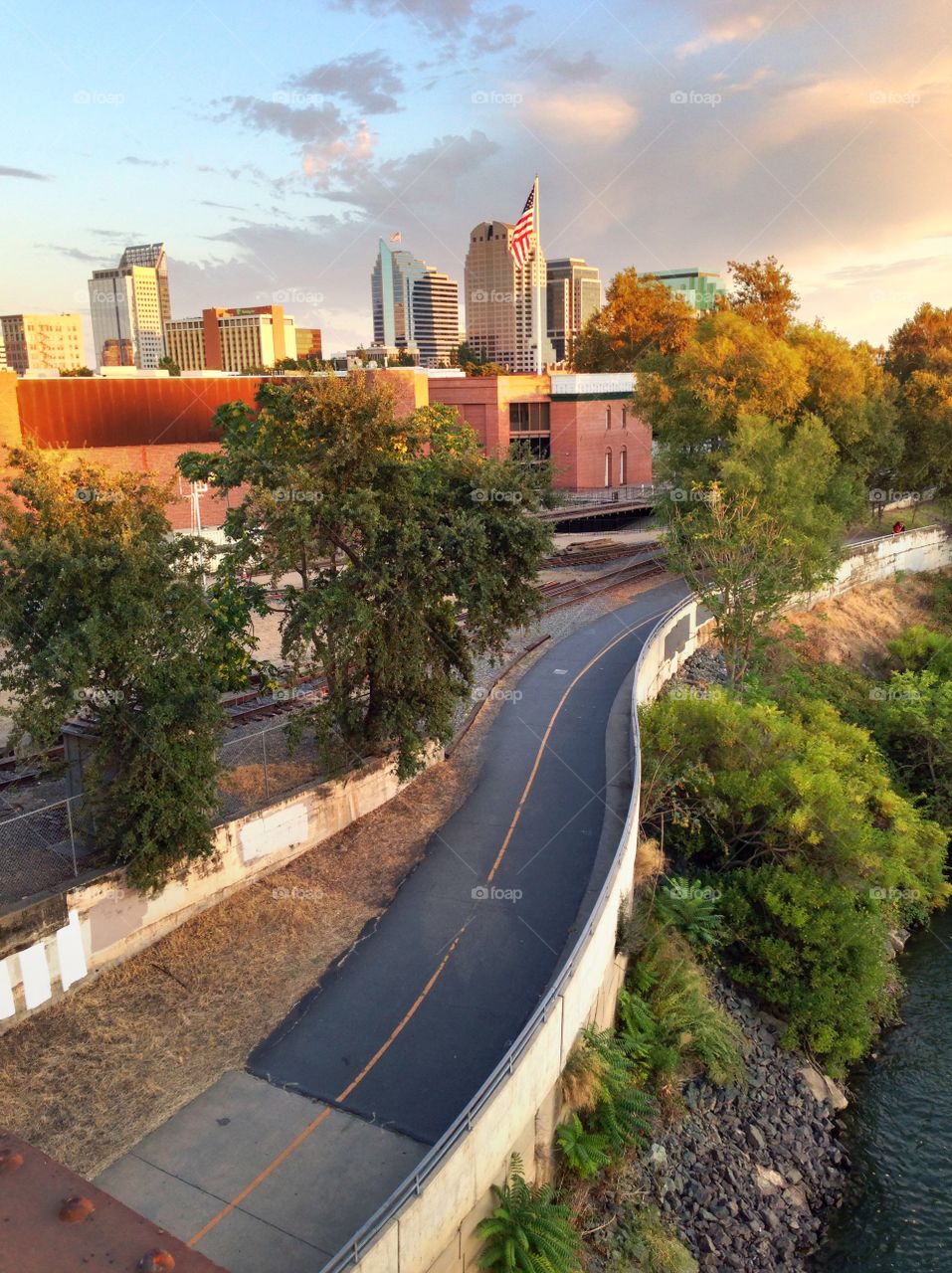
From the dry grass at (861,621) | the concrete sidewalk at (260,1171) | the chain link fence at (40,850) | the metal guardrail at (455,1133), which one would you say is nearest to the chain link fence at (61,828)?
the chain link fence at (40,850)

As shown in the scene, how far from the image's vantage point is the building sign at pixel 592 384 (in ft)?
216

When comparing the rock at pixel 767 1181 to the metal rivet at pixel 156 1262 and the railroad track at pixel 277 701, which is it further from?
the metal rivet at pixel 156 1262

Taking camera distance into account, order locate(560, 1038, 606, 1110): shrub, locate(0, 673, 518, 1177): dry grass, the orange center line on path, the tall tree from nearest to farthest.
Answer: the orange center line on path → locate(0, 673, 518, 1177): dry grass → locate(560, 1038, 606, 1110): shrub → the tall tree

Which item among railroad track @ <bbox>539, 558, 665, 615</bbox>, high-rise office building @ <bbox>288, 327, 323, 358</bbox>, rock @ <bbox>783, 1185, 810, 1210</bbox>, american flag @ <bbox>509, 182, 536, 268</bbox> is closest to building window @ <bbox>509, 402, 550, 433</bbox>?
american flag @ <bbox>509, 182, 536, 268</bbox>

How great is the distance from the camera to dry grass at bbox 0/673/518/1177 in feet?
44.1

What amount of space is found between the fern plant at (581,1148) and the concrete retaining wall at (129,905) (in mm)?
7720

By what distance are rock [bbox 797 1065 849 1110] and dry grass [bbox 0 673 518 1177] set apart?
9374mm

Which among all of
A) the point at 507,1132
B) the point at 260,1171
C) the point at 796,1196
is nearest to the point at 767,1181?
the point at 796,1196

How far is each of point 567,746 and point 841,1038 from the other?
9.21 meters

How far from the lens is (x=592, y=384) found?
219 ft

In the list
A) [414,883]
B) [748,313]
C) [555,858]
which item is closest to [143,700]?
[414,883]

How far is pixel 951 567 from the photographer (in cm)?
5403

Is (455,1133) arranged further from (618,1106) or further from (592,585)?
(592,585)

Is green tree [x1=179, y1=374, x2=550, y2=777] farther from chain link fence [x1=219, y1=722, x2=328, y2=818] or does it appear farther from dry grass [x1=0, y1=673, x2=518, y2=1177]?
dry grass [x1=0, y1=673, x2=518, y2=1177]
